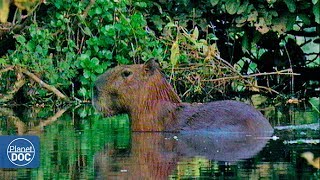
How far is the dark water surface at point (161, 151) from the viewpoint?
26.4 feet

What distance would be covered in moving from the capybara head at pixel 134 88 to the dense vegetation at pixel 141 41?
11.2ft

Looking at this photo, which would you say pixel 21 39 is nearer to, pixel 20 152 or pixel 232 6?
pixel 232 6

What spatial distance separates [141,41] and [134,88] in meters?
4.67

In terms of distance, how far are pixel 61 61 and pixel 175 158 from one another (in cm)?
833

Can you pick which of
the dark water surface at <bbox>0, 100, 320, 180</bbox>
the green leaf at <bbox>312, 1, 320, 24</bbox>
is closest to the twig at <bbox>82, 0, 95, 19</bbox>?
the dark water surface at <bbox>0, 100, 320, 180</bbox>

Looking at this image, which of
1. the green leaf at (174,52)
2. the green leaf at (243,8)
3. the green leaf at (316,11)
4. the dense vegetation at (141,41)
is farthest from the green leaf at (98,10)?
the green leaf at (316,11)

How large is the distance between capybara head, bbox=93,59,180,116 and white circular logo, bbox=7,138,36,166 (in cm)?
177

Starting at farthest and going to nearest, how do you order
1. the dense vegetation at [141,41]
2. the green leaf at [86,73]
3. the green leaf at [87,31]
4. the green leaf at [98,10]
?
the green leaf at [87,31]
the green leaf at [98,10]
the green leaf at [86,73]
the dense vegetation at [141,41]

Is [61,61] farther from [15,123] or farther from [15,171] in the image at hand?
[15,171]

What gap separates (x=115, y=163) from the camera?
873 cm

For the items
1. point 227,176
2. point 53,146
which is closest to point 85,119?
point 53,146

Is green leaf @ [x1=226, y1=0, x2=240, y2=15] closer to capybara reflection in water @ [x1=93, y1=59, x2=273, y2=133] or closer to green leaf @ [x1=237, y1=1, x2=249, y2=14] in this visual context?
green leaf @ [x1=237, y1=1, x2=249, y2=14]

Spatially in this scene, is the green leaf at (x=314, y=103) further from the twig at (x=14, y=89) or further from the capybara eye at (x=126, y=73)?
the twig at (x=14, y=89)

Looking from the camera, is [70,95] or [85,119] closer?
[85,119]
